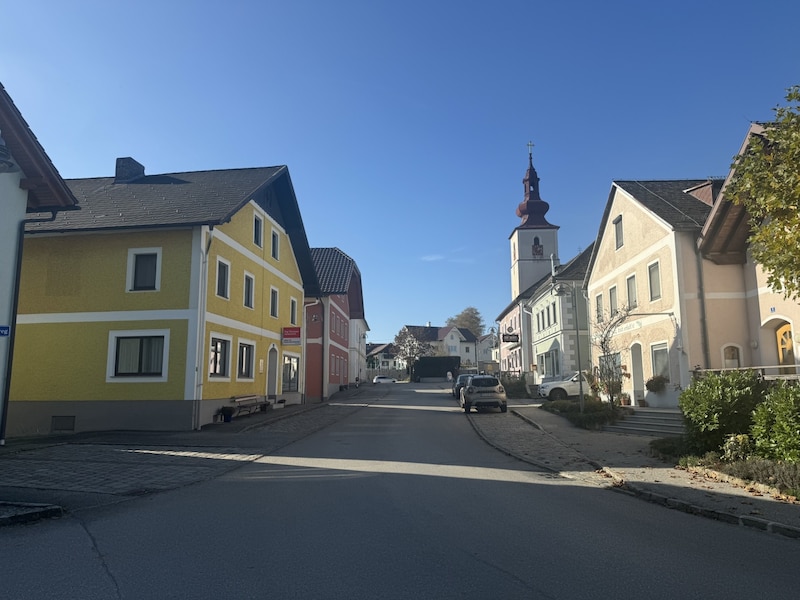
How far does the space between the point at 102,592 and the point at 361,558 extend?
2.20 meters

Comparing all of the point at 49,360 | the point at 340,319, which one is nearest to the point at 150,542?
the point at 49,360

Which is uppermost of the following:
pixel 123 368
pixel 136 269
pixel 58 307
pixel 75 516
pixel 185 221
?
pixel 185 221

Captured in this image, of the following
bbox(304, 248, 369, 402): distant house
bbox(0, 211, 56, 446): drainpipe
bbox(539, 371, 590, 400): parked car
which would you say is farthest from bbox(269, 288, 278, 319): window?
bbox(539, 371, 590, 400): parked car

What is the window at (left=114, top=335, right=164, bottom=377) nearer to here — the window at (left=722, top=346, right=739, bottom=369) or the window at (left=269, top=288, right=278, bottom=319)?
the window at (left=269, top=288, right=278, bottom=319)

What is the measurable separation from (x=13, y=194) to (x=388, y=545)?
13948 millimetres

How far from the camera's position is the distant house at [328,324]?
3878 centimetres

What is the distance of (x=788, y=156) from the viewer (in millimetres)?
9109

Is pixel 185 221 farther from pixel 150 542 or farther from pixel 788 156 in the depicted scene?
pixel 788 156

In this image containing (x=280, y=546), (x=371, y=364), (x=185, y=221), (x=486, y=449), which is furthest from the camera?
(x=371, y=364)

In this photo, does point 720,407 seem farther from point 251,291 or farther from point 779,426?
point 251,291

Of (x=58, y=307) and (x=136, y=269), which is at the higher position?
(x=136, y=269)

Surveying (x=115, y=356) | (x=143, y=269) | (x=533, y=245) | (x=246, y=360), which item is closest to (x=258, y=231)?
(x=246, y=360)

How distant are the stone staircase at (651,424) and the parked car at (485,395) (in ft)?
25.6

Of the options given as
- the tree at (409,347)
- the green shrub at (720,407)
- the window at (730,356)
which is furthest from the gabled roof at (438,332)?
the green shrub at (720,407)
